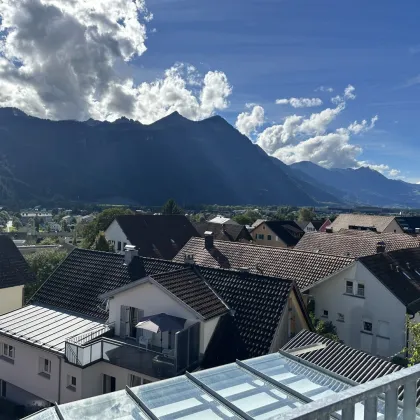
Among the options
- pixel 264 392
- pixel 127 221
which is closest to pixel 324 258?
pixel 264 392

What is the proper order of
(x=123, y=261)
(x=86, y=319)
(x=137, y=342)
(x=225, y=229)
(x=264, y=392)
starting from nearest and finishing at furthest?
(x=264, y=392)
(x=137, y=342)
(x=86, y=319)
(x=123, y=261)
(x=225, y=229)

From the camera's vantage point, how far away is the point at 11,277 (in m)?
26.9

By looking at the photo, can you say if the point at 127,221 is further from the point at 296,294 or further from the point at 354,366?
the point at 354,366

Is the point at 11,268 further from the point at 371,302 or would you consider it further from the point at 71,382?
the point at 371,302

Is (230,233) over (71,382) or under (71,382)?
over

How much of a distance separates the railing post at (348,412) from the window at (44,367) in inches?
635

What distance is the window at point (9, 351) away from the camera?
17984 millimetres

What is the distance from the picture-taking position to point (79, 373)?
1523cm

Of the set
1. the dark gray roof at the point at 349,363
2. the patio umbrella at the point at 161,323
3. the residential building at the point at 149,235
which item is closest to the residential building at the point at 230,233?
the residential building at the point at 149,235

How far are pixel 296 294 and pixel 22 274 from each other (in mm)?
18874

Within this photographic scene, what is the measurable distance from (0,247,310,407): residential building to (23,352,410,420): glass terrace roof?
8.28 m

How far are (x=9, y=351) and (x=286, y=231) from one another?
58637 mm

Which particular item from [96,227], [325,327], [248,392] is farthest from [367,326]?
[96,227]

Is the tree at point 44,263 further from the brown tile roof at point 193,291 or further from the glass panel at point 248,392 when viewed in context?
the glass panel at point 248,392
